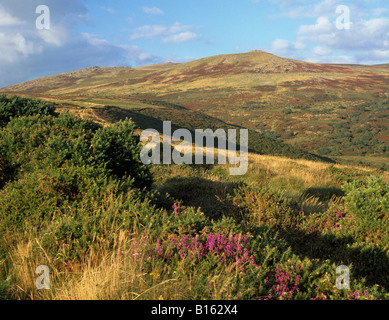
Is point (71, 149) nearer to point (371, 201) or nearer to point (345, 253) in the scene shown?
point (345, 253)

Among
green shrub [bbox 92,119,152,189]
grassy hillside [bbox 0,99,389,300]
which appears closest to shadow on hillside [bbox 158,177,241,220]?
grassy hillside [bbox 0,99,389,300]

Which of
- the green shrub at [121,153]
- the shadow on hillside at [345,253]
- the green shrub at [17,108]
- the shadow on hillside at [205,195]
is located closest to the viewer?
the shadow on hillside at [345,253]

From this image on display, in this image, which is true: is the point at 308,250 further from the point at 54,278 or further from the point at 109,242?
the point at 54,278

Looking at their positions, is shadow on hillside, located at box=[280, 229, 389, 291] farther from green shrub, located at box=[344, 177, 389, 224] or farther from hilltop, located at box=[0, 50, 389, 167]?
hilltop, located at box=[0, 50, 389, 167]

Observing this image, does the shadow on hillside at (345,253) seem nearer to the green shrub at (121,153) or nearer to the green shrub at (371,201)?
the green shrub at (371,201)

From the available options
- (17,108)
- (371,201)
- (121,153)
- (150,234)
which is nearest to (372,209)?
Result: (371,201)

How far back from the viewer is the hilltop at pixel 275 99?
2702 inches

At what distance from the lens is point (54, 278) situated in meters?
3.25

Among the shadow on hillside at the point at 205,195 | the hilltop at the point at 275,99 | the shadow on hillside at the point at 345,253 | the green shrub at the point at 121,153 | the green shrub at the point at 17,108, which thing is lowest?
the shadow on hillside at the point at 345,253

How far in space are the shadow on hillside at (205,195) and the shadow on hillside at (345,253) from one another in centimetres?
122

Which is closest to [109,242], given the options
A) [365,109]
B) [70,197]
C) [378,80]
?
[70,197]

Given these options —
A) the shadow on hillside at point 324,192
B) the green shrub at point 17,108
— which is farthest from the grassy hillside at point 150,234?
the shadow on hillside at point 324,192

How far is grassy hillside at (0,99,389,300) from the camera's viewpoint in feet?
9.40
